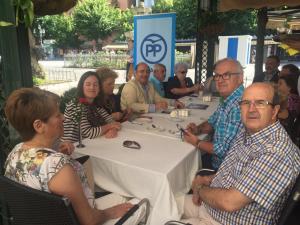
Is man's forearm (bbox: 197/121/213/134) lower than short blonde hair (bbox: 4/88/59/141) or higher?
lower

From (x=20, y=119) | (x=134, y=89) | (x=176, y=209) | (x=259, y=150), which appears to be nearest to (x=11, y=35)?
(x=20, y=119)

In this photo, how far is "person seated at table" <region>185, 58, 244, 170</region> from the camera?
2.30m

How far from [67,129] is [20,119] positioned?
1.21 metres

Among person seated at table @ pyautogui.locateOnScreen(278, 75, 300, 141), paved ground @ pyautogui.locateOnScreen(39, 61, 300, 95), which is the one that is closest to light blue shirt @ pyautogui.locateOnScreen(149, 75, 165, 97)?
person seated at table @ pyautogui.locateOnScreen(278, 75, 300, 141)

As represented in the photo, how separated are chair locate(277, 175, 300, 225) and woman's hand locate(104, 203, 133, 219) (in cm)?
89

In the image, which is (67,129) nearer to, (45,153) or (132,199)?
(132,199)

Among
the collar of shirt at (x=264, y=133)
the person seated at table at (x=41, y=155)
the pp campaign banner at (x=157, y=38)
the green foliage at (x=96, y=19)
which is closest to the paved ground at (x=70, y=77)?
the pp campaign banner at (x=157, y=38)

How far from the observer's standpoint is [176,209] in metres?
1.86

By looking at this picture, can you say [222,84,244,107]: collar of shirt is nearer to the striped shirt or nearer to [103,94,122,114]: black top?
the striped shirt

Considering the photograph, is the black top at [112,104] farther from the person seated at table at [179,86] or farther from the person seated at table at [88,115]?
the person seated at table at [179,86]

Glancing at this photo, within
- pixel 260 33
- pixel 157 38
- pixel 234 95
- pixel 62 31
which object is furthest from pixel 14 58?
pixel 62 31

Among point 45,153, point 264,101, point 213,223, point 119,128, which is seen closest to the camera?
point 45,153

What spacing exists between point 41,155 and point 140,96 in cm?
285

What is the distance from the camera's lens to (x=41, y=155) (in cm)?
143
